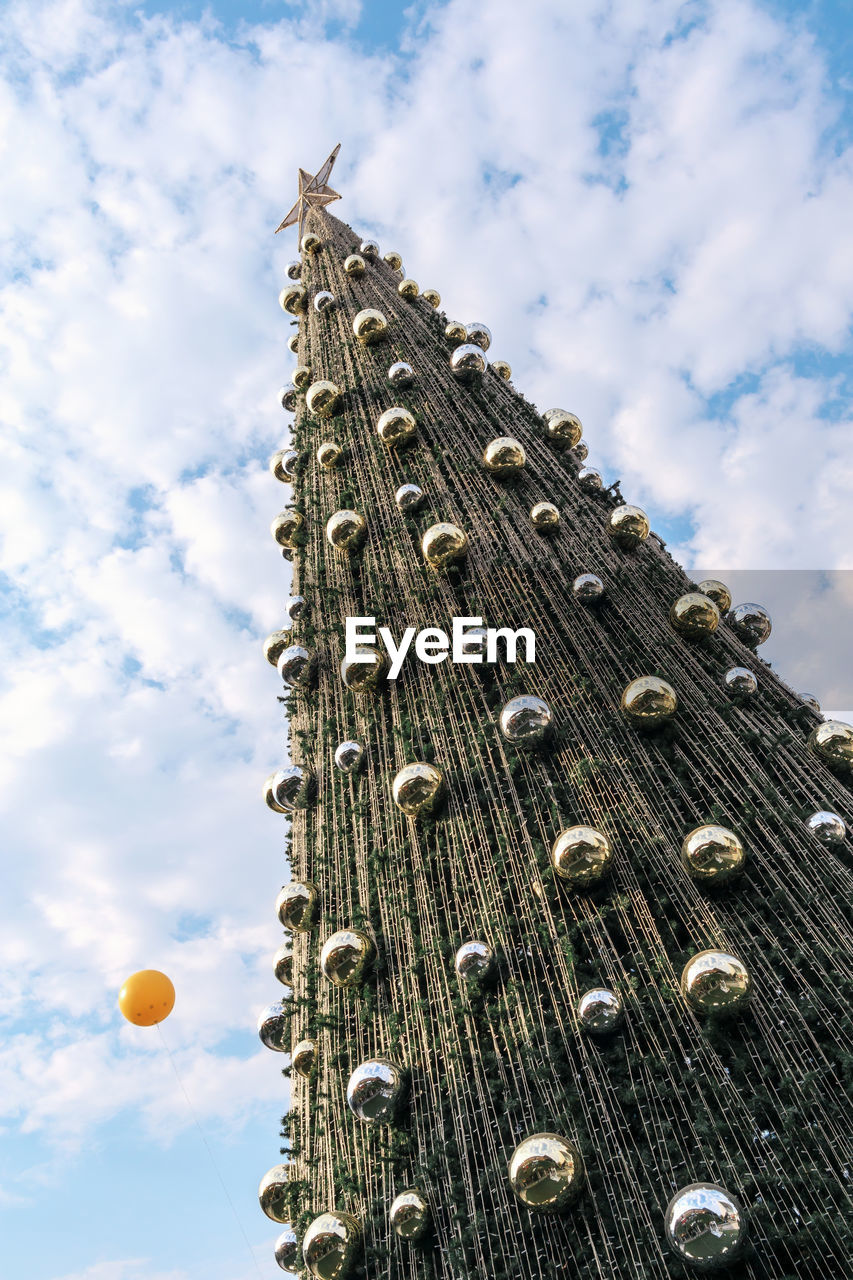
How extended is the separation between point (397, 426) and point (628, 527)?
2.09 m

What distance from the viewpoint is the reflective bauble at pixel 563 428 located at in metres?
7.08

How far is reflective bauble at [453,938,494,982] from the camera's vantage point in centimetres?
398

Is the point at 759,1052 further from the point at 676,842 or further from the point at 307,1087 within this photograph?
the point at 307,1087

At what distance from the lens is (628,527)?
595cm

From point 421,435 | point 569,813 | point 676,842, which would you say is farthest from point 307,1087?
point 421,435

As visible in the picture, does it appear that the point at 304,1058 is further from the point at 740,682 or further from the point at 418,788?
the point at 740,682

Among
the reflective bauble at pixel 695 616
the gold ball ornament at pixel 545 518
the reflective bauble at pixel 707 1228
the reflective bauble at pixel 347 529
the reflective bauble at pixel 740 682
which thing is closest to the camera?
the reflective bauble at pixel 707 1228

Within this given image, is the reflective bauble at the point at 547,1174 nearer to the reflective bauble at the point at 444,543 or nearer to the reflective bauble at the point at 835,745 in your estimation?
the reflective bauble at the point at 835,745

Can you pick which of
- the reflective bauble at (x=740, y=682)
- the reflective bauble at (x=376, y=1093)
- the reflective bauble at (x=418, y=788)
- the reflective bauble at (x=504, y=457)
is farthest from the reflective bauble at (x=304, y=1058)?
the reflective bauble at (x=504, y=457)

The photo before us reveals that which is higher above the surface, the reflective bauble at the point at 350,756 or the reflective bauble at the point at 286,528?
the reflective bauble at the point at 286,528

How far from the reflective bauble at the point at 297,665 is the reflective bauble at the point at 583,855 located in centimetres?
308

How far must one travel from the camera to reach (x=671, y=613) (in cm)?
534

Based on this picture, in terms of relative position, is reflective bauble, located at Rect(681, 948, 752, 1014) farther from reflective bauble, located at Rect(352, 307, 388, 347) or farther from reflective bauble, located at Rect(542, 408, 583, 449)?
reflective bauble, located at Rect(352, 307, 388, 347)

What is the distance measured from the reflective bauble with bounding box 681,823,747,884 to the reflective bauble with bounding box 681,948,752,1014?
46 cm
